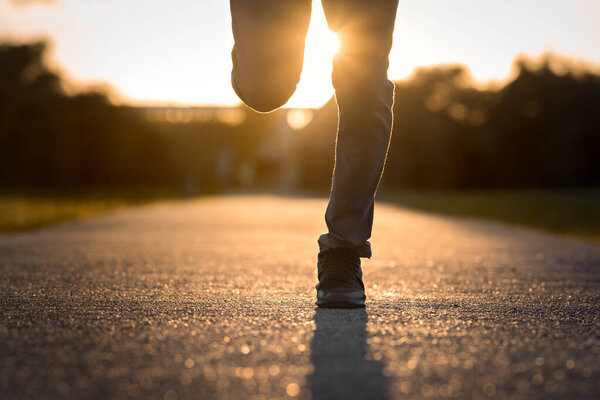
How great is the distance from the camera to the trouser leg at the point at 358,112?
2191mm

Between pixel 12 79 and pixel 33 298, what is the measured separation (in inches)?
1460

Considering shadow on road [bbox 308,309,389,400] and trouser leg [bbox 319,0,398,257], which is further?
trouser leg [bbox 319,0,398,257]

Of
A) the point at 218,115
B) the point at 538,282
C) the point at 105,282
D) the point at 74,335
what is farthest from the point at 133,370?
the point at 218,115

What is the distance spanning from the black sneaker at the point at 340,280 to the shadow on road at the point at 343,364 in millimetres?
215

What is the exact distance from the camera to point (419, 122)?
114ft

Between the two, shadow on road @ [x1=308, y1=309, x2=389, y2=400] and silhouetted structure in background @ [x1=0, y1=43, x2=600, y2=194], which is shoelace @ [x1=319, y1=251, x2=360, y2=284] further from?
silhouetted structure in background @ [x1=0, y1=43, x2=600, y2=194]

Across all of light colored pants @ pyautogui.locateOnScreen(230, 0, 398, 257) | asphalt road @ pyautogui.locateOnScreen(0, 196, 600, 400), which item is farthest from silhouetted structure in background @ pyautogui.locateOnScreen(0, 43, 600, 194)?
Answer: light colored pants @ pyautogui.locateOnScreen(230, 0, 398, 257)

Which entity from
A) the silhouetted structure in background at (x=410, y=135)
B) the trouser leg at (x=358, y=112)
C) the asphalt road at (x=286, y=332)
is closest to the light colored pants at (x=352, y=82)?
the trouser leg at (x=358, y=112)

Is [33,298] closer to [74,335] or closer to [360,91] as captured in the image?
[74,335]

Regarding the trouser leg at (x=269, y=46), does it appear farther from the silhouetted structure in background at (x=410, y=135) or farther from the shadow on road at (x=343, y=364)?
the silhouetted structure in background at (x=410, y=135)

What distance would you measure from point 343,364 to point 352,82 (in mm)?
1109

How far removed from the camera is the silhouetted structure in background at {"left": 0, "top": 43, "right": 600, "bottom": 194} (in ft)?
106

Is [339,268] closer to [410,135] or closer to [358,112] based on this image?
[358,112]

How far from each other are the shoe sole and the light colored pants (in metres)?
0.18
